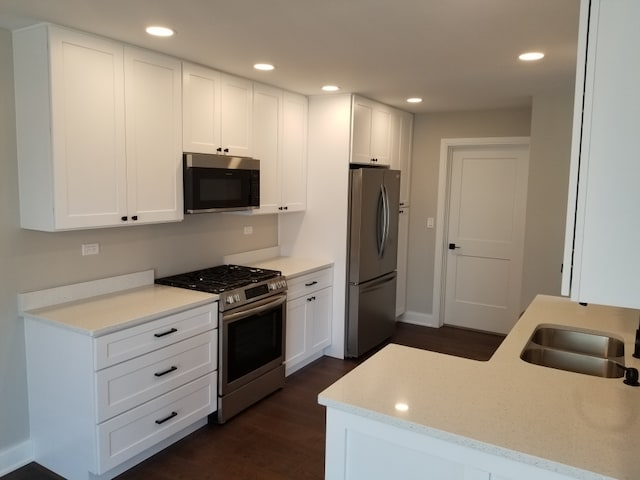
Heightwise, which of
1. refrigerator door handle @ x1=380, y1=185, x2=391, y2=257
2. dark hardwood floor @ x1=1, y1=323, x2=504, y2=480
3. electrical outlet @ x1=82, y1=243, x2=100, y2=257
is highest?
refrigerator door handle @ x1=380, y1=185, x2=391, y2=257

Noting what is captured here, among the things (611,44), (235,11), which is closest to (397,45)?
(235,11)

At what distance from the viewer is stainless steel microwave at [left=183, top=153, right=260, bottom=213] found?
323cm

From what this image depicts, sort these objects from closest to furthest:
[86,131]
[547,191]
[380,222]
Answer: [86,131], [547,191], [380,222]

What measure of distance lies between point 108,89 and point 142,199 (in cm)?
65

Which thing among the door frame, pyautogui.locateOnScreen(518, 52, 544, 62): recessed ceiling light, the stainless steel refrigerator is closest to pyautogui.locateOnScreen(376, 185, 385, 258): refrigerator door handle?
the stainless steel refrigerator

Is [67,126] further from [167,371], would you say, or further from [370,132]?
[370,132]

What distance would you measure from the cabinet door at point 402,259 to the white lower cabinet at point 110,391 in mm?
2960

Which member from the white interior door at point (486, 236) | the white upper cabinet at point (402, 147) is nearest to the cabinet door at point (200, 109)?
the white upper cabinet at point (402, 147)

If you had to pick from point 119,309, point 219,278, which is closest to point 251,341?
point 219,278

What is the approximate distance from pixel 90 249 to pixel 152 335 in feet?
2.41

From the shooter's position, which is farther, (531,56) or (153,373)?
(531,56)

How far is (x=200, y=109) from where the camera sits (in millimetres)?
3316

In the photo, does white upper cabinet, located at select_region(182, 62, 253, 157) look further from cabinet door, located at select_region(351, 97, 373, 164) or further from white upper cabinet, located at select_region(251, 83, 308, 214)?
cabinet door, located at select_region(351, 97, 373, 164)

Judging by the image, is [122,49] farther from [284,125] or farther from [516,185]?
[516,185]
